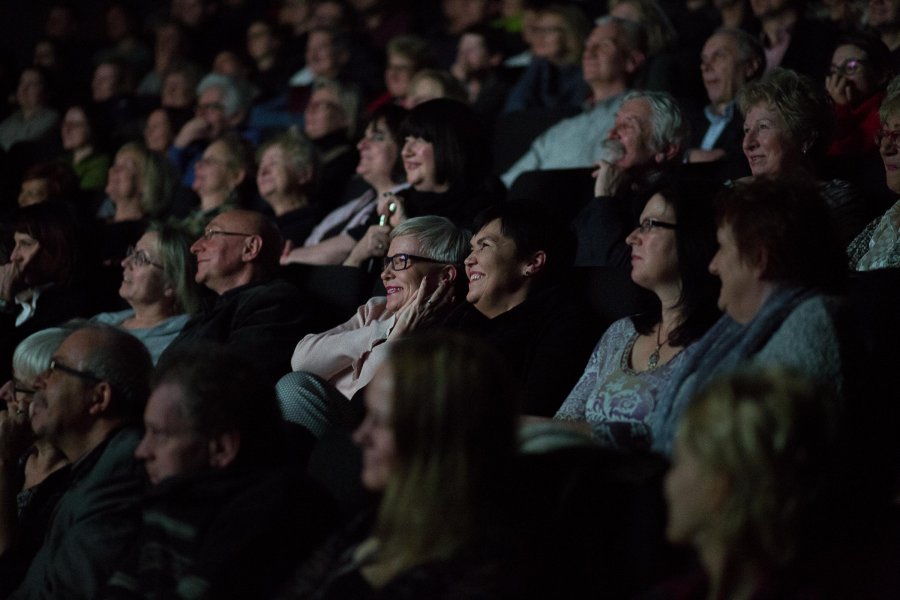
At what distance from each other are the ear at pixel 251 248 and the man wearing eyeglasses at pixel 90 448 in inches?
40.4

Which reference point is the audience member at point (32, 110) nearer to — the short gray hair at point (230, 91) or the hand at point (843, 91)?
the short gray hair at point (230, 91)

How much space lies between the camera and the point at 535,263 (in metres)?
3.16

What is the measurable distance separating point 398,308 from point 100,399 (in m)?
0.93

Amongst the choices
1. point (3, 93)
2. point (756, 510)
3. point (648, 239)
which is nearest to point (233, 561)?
point (756, 510)

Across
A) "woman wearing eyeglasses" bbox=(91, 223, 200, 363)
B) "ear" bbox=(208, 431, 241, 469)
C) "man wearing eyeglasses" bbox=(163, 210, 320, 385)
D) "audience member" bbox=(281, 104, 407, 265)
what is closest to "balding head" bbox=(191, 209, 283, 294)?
"man wearing eyeglasses" bbox=(163, 210, 320, 385)

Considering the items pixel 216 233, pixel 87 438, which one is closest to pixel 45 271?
pixel 216 233

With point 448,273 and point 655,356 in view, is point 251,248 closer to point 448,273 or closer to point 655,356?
point 448,273

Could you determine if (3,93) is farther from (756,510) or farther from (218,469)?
(756,510)

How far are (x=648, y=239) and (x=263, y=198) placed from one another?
2.85 meters

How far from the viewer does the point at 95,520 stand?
8.07ft

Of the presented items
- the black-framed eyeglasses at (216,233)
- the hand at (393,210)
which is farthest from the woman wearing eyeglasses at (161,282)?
the hand at (393,210)

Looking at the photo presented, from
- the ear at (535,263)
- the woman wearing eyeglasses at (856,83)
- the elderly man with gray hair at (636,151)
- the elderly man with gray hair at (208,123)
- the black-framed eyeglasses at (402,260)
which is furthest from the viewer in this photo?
the elderly man with gray hair at (208,123)

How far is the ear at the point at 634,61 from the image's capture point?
4758mm

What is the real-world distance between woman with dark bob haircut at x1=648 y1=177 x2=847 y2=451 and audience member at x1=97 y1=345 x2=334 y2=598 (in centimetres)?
72
